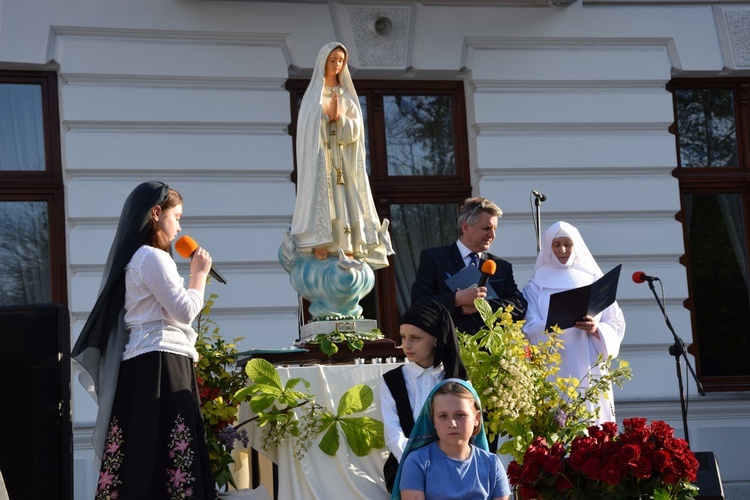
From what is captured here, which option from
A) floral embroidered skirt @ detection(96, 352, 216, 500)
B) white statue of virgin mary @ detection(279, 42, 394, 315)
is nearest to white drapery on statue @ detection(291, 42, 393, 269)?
white statue of virgin mary @ detection(279, 42, 394, 315)

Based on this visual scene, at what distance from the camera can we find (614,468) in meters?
4.47

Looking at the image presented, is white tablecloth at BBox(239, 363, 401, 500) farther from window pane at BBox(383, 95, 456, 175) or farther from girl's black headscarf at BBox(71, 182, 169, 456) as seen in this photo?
window pane at BBox(383, 95, 456, 175)

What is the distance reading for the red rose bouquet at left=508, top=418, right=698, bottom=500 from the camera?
448cm

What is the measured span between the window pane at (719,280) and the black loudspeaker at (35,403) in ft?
20.5

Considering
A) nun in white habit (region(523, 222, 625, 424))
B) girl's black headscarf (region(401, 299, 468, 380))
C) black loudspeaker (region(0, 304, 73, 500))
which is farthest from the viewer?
nun in white habit (region(523, 222, 625, 424))

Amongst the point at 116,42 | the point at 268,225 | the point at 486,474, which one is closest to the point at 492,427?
the point at 486,474

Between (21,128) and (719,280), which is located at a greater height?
(21,128)

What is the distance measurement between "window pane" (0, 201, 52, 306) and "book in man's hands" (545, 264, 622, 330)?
13.4 feet

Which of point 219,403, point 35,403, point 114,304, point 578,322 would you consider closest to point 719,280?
point 578,322

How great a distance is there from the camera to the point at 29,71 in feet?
29.4

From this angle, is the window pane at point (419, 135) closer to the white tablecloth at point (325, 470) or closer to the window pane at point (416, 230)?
the window pane at point (416, 230)

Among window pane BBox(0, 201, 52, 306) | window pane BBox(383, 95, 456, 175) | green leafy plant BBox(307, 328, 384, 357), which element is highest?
window pane BBox(383, 95, 456, 175)

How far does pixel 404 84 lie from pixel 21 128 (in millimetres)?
2876

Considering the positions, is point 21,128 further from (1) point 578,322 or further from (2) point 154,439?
(2) point 154,439
